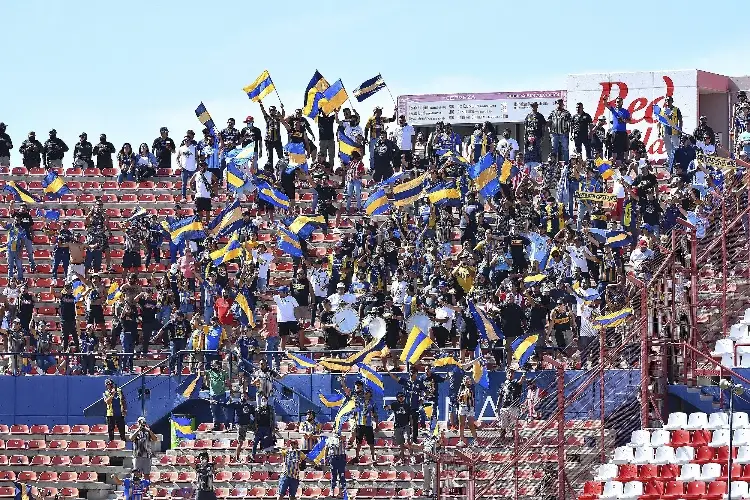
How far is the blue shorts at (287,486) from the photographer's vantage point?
4253 cm

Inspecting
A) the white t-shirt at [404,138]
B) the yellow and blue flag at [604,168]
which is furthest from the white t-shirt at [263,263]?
the yellow and blue flag at [604,168]

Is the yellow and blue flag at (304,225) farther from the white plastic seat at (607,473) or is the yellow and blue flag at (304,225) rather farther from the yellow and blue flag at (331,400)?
the white plastic seat at (607,473)

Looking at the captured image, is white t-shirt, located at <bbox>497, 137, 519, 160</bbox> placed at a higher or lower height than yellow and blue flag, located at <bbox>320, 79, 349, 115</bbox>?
lower

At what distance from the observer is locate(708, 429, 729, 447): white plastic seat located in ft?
126

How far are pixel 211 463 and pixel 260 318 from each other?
237 inches

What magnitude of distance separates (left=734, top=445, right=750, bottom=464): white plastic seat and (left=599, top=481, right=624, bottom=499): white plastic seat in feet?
6.41

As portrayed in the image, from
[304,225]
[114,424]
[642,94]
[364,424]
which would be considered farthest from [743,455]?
[642,94]

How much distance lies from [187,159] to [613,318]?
12704 mm

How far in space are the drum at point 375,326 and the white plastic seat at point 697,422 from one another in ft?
28.0

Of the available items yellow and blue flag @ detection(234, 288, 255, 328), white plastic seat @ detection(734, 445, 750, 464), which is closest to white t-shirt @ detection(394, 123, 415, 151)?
yellow and blue flag @ detection(234, 288, 255, 328)

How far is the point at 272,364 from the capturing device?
4631 cm

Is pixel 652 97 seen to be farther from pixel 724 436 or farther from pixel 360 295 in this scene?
pixel 724 436

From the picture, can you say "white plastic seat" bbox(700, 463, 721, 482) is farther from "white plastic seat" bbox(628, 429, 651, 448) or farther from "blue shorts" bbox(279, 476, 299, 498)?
"blue shorts" bbox(279, 476, 299, 498)

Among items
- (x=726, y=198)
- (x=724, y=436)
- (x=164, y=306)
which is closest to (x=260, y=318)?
(x=164, y=306)
